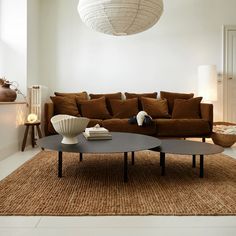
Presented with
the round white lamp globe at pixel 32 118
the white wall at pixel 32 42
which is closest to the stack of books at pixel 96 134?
the round white lamp globe at pixel 32 118

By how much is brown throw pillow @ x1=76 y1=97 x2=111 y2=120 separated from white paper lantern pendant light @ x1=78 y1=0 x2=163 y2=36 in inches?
66.3

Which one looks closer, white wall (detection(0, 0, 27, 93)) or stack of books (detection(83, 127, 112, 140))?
stack of books (detection(83, 127, 112, 140))

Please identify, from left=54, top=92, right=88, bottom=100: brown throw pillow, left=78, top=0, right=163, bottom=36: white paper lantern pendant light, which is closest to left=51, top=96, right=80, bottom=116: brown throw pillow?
left=54, top=92, right=88, bottom=100: brown throw pillow

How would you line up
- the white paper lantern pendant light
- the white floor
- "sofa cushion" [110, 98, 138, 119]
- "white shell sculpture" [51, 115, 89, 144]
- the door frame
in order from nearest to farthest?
1. the white floor
2. "white shell sculpture" [51, 115, 89, 144]
3. the white paper lantern pendant light
4. "sofa cushion" [110, 98, 138, 119]
5. the door frame

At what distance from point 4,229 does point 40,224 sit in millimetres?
184

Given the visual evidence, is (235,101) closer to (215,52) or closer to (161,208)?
(215,52)

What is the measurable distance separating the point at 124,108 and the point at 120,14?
202 cm

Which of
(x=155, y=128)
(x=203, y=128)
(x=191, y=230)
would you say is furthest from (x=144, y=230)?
(x=203, y=128)

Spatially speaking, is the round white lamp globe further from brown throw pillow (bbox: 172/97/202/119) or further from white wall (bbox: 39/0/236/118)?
brown throw pillow (bbox: 172/97/202/119)

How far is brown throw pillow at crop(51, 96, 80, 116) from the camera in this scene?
4.08 m

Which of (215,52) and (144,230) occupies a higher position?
(215,52)

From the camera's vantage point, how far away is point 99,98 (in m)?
4.34

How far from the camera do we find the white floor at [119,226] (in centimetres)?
132

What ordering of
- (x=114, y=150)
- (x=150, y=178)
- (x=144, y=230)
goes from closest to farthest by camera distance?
(x=144, y=230), (x=114, y=150), (x=150, y=178)
